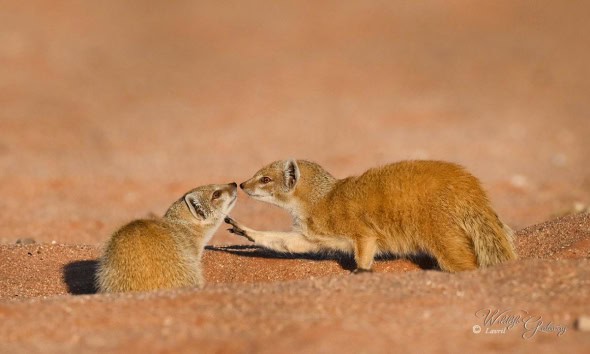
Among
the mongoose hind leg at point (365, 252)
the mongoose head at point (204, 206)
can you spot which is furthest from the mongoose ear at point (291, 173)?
the mongoose hind leg at point (365, 252)

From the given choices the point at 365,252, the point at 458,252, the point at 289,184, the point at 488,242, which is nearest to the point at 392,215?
the point at 365,252

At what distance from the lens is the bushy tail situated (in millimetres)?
6895

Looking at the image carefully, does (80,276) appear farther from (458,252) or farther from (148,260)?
(458,252)

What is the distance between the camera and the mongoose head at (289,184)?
8133 millimetres

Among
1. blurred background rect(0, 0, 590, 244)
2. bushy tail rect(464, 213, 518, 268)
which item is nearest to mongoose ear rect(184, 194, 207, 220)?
bushy tail rect(464, 213, 518, 268)

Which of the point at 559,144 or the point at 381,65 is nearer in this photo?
the point at 559,144

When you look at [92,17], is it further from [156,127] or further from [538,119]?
[538,119]

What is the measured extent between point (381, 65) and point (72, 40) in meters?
9.36

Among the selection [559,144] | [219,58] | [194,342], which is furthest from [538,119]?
[194,342]

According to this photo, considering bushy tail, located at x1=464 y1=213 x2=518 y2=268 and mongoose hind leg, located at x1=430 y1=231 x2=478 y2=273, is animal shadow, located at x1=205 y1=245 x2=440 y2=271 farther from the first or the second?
bushy tail, located at x1=464 y1=213 x2=518 y2=268

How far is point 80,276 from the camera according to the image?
8.35 m

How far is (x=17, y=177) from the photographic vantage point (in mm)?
14781

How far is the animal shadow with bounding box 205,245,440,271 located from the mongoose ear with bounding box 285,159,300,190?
0.71 meters

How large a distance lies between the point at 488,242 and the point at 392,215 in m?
0.81
